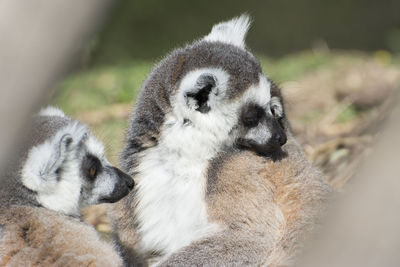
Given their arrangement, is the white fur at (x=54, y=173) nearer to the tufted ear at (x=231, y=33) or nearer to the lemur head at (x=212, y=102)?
the lemur head at (x=212, y=102)

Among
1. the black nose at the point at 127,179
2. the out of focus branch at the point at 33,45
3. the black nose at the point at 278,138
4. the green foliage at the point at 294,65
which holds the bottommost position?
the out of focus branch at the point at 33,45

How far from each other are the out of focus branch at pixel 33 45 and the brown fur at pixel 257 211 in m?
2.00

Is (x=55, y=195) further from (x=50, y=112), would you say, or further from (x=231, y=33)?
(x=231, y=33)

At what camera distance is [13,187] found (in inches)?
153

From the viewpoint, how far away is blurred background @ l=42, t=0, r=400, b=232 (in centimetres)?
684

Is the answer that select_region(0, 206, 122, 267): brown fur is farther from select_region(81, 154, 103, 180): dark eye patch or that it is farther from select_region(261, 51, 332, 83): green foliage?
select_region(261, 51, 332, 83): green foliage

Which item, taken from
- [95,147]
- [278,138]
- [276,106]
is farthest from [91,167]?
[276,106]

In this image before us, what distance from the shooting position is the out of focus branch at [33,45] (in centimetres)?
202

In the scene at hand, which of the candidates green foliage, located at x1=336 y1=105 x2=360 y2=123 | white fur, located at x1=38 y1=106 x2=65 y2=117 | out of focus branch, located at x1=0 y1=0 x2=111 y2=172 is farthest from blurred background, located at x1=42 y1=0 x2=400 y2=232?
white fur, located at x1=38 y1=106 x2=65 y2=117

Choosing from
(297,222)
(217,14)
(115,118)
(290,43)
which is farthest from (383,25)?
(297,222)

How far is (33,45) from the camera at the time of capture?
6.74ft

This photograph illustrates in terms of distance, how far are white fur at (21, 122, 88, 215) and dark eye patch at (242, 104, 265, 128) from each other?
119 cm

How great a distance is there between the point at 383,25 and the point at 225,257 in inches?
393

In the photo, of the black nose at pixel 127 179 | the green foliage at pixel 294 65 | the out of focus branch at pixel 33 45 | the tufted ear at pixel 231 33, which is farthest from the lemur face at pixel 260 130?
the green foliage at pixel 294 65
